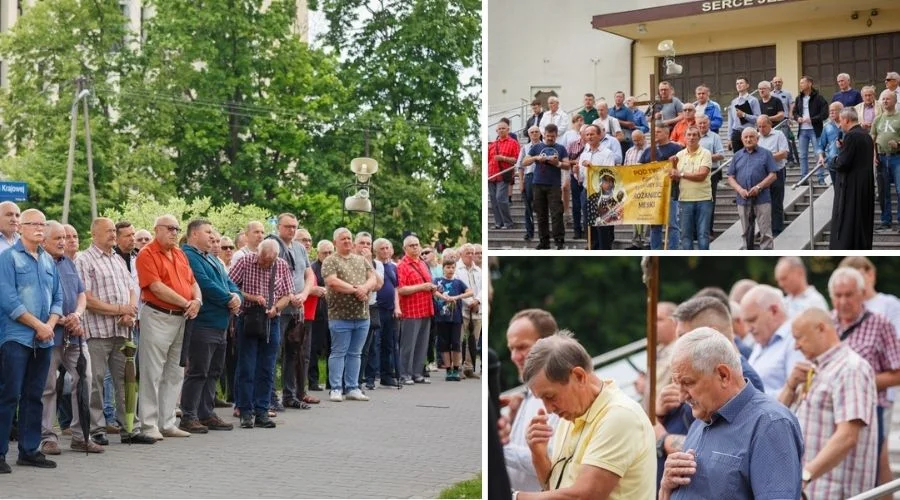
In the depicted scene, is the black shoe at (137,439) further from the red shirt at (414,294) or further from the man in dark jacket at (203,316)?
the red shirt at (414,294)

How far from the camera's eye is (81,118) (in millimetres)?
31312

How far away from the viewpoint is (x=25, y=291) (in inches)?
254

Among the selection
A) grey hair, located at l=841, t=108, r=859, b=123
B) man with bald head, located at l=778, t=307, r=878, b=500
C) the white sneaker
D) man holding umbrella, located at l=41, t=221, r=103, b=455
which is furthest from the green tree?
man with bald head, located at l=778, t=307, r=878, b=500

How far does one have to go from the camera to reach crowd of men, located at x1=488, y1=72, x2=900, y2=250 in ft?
18.2

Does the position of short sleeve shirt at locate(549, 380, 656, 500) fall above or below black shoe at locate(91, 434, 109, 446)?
above

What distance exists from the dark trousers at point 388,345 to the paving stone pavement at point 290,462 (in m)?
1.84

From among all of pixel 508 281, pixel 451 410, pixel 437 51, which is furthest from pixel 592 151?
pixel 437 51

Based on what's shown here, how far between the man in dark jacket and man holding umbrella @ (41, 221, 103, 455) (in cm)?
90

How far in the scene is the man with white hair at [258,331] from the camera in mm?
8203

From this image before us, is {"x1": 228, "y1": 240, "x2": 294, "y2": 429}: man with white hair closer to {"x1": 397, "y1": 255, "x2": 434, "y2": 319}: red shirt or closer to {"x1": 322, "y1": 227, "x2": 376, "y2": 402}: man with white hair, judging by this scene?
{"x1": 322, "y1": 227, "x2": 376, "y2": 402}: man with white hair

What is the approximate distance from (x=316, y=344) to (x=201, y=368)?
2848mm

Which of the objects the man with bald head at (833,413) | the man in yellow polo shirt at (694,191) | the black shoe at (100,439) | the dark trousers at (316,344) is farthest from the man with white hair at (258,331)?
the man with bald head at (833,413)

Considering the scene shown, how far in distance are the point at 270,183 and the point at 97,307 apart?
Answer: 2475 cm

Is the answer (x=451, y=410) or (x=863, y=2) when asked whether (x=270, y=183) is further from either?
(x=863, y=2)
